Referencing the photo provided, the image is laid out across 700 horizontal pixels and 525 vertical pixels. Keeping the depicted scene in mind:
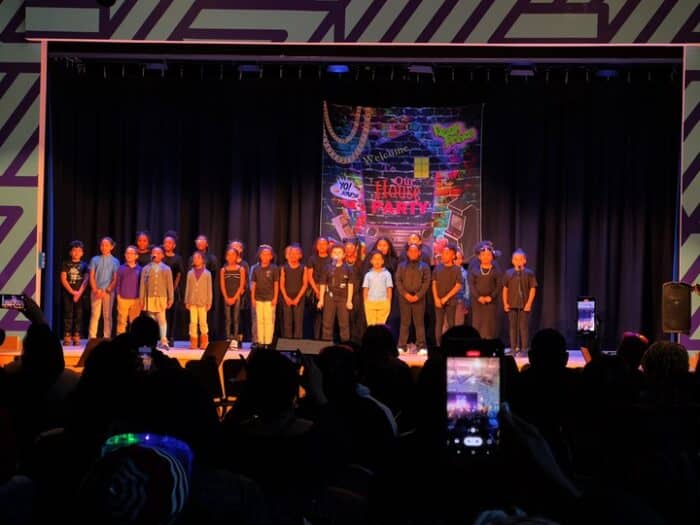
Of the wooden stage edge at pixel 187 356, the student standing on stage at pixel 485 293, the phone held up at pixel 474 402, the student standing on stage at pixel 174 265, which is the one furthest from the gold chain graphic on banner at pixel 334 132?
the phone held up at pixel 474 402

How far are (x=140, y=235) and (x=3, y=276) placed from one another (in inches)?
114

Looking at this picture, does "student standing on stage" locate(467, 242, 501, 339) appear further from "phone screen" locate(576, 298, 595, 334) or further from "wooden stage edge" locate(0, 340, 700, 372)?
"phone screen" locate(576, 298, 595, 334)

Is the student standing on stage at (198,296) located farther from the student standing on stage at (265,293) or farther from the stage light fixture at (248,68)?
the stage light fixture at (248,68)

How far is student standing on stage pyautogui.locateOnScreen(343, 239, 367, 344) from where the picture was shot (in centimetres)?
1409

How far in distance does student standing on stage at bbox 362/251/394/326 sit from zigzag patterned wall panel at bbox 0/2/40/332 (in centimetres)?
458

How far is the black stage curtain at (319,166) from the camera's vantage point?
15.4 metres

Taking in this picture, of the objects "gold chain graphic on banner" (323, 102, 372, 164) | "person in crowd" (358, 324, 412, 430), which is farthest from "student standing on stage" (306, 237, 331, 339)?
"person in crowd" (358, 324, 412, 430)

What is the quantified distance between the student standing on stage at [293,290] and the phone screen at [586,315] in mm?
4626

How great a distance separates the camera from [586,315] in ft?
35.1

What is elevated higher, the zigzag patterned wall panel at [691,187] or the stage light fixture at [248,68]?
the stage light fixture at [248,68]

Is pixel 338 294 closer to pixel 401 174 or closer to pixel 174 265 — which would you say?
pixel 174 265

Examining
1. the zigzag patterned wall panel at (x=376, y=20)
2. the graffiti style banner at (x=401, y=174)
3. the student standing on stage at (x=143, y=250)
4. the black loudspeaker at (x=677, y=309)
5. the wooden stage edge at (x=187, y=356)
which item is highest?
the zigzag patterned wall panel at (x=376, y=20)

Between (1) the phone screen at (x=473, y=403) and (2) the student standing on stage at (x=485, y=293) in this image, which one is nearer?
(1) the phone screen at (x=473, y=403)

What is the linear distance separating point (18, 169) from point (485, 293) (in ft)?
21.1
